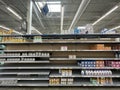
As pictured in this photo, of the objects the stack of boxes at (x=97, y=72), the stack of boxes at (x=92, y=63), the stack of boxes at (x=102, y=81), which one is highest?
the stack of boxes at (x=92, y=63)

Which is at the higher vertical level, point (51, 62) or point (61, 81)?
point (51, 62)

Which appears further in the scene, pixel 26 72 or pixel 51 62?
pixel 51 62

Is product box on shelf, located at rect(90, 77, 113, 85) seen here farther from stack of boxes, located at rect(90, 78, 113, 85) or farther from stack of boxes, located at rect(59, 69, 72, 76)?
stack of boxes, located at rect(59, 69, 72, 76)

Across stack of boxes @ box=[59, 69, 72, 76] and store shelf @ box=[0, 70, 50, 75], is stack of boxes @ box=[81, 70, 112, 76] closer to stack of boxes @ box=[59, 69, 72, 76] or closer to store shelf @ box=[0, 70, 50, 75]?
stack of boxes @ box=[59, 69, 72, 76]

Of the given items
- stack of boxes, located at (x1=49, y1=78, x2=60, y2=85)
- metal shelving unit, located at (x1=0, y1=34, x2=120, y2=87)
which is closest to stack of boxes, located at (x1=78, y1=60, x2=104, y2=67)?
metal shelving unit, located at (x1=0, y1=34, x2=120, y2=87)

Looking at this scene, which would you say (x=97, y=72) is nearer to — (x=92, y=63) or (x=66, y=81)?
(x=92, y=63)

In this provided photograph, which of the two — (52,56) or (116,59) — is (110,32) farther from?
(52,56)

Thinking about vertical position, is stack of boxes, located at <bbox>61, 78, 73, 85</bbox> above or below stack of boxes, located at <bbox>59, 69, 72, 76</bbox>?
below

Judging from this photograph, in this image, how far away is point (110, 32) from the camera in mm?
4508

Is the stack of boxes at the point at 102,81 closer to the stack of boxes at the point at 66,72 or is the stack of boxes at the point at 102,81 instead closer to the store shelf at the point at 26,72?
the stack of boxes at the point at 66,72

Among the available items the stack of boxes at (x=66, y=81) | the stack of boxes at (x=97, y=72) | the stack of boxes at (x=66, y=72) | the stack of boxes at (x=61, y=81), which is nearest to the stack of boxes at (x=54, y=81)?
the stack of boxes at (x=61, y=81)

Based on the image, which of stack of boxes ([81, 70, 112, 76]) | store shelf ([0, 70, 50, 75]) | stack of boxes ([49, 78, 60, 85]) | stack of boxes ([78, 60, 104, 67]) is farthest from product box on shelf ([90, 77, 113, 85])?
store shelf ([0, 70, 50, 75])

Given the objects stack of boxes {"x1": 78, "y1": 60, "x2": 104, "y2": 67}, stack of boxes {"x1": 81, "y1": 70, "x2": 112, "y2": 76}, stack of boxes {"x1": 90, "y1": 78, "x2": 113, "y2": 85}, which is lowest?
stack of boxes {"x1": 90, "y1": 78, "x2": 113, "y2": 85}

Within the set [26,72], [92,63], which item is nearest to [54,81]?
[26,72]
